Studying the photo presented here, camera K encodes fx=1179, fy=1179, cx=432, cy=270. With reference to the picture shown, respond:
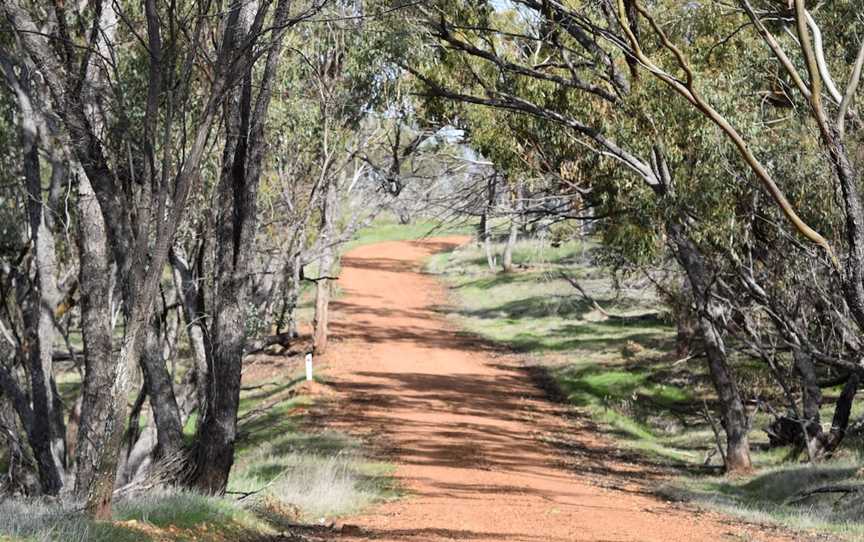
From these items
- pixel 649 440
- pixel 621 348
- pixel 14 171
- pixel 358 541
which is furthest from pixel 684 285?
pixel 358 541

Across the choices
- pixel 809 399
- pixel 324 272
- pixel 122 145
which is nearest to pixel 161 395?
pixel 122 145

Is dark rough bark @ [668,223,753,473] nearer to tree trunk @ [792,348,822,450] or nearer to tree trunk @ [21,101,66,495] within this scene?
tree trunk @ [792,348,822,450]

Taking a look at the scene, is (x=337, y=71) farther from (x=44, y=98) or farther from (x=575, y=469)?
(x=575, y=469)

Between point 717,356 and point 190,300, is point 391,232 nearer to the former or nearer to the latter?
point 190,300

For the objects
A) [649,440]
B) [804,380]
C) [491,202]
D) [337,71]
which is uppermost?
[337,71]

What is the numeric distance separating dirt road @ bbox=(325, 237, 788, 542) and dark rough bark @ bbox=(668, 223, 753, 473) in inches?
75.9

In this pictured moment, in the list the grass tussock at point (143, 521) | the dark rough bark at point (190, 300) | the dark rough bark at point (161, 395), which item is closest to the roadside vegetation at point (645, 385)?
the grass tussock at point (143, 521)

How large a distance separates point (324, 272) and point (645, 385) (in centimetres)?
819

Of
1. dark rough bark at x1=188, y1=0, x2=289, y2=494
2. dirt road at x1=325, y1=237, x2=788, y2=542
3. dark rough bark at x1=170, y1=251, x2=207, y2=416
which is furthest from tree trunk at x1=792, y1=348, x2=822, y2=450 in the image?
dark rough bark at x1=188, y1=0, x2=289, y2=494

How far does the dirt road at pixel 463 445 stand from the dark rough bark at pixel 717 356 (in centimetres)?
193

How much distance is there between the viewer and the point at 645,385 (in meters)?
23.5

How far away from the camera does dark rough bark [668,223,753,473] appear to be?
15.5 m

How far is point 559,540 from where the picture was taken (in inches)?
396

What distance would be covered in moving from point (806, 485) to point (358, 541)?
6563 millimetres
